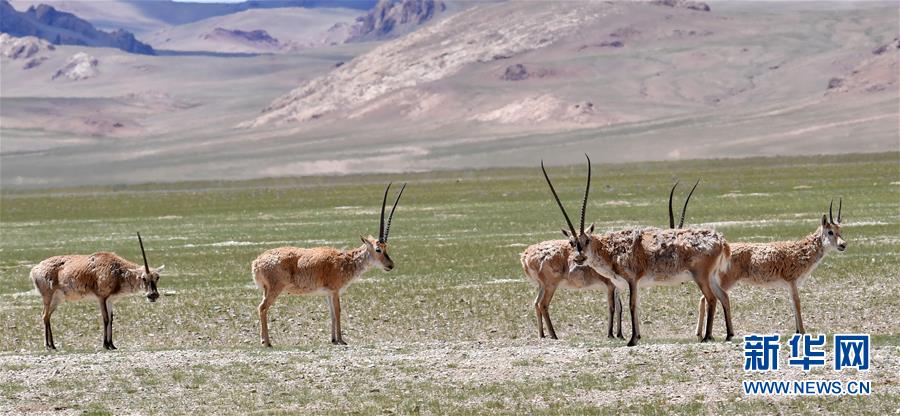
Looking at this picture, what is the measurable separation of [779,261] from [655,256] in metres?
2.49

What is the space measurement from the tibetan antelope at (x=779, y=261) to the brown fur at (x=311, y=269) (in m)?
4.88

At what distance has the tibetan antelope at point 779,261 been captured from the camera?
746 inches

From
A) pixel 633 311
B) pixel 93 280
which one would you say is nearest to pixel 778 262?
pixel 633 311

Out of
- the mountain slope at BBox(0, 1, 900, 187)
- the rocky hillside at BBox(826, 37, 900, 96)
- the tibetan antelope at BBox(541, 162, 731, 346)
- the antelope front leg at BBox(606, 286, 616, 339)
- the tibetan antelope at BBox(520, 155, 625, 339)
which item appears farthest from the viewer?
the rocky hillside at BBox(826, 37, 900, 96)

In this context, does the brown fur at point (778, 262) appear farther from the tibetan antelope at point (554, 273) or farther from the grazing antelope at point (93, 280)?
the grazing antelope at point (93, 280)

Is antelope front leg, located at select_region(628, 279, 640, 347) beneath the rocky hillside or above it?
above

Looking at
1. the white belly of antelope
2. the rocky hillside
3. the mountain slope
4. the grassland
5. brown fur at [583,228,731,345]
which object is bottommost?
the mountain slope

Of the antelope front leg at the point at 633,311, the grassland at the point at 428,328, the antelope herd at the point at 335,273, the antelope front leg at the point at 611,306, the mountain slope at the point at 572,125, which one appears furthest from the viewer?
the mountain slope at the point at 572,125

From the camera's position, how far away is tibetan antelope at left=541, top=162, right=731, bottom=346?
17438 mm

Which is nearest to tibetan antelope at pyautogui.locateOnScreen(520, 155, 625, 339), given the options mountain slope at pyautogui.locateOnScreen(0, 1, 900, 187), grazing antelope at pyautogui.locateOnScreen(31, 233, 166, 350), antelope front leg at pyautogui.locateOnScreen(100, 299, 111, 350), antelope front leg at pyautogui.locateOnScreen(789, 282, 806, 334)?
antelope front leg at pyautogui.locateOnScreen(789, 282, 806, 334)

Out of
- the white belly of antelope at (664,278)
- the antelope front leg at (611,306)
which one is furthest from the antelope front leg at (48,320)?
the white belly of antelope at (664,278)

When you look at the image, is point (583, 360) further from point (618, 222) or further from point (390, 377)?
point (618, 222)

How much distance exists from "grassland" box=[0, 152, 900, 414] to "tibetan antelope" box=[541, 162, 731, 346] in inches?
34.7

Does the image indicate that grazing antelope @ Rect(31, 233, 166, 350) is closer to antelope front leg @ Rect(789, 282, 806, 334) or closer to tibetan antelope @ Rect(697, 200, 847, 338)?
tibetan antelope @ Rect(697, 200, 847, 338)
